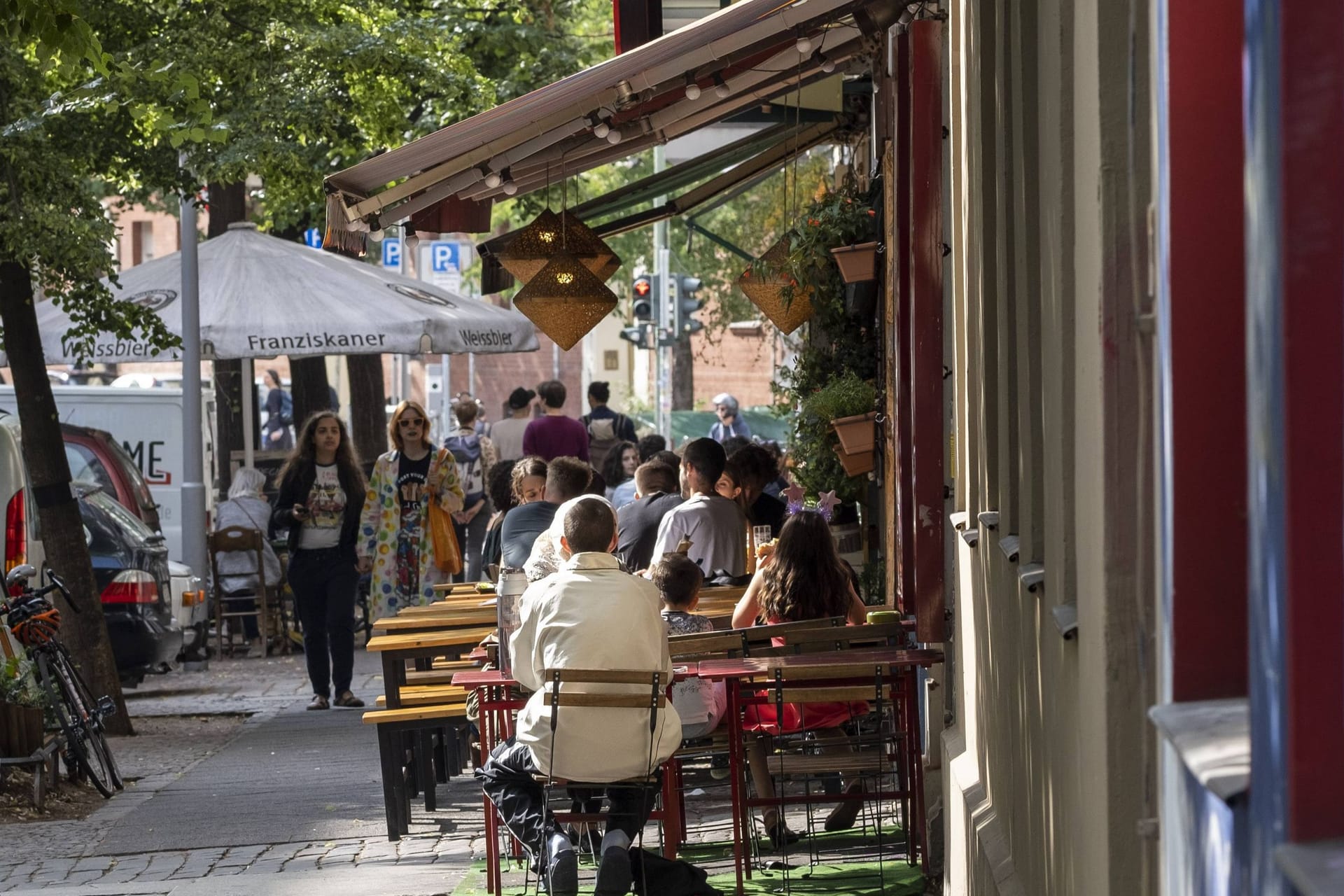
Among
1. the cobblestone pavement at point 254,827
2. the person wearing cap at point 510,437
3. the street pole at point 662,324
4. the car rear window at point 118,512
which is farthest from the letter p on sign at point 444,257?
the cobblestone pavement at point 254,827

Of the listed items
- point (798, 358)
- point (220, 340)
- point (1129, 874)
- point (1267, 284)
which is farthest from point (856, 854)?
point (220, 340)

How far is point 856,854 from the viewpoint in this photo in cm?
840

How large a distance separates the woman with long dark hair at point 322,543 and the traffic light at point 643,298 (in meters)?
18.6

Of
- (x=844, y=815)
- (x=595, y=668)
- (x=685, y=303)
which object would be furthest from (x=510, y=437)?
(x=685, y=303)

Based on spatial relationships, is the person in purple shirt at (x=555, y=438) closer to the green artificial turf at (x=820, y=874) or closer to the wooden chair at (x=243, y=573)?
the wooden chair at (x=243, y=573)

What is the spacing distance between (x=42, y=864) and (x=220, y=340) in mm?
8107

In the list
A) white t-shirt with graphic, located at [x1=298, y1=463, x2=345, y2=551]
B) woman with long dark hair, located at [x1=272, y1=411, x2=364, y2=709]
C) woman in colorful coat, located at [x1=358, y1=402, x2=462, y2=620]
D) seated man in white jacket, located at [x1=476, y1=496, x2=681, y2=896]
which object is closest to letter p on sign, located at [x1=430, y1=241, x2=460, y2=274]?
woman in colorful coat, located at [x1=358, y1=402, x2=462, y2=620]

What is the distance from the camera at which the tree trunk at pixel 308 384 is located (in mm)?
21609

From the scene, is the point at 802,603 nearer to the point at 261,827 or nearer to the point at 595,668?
the point at 595,668

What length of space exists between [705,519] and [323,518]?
10.3ft

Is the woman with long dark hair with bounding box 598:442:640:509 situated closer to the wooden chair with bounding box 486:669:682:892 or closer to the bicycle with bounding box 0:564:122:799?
the bicycle with bounding box 0:564:122:799

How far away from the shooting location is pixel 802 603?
341 inches

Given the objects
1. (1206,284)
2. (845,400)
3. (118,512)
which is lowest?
(118,512)

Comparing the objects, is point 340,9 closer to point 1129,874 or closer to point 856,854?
point 856,854
